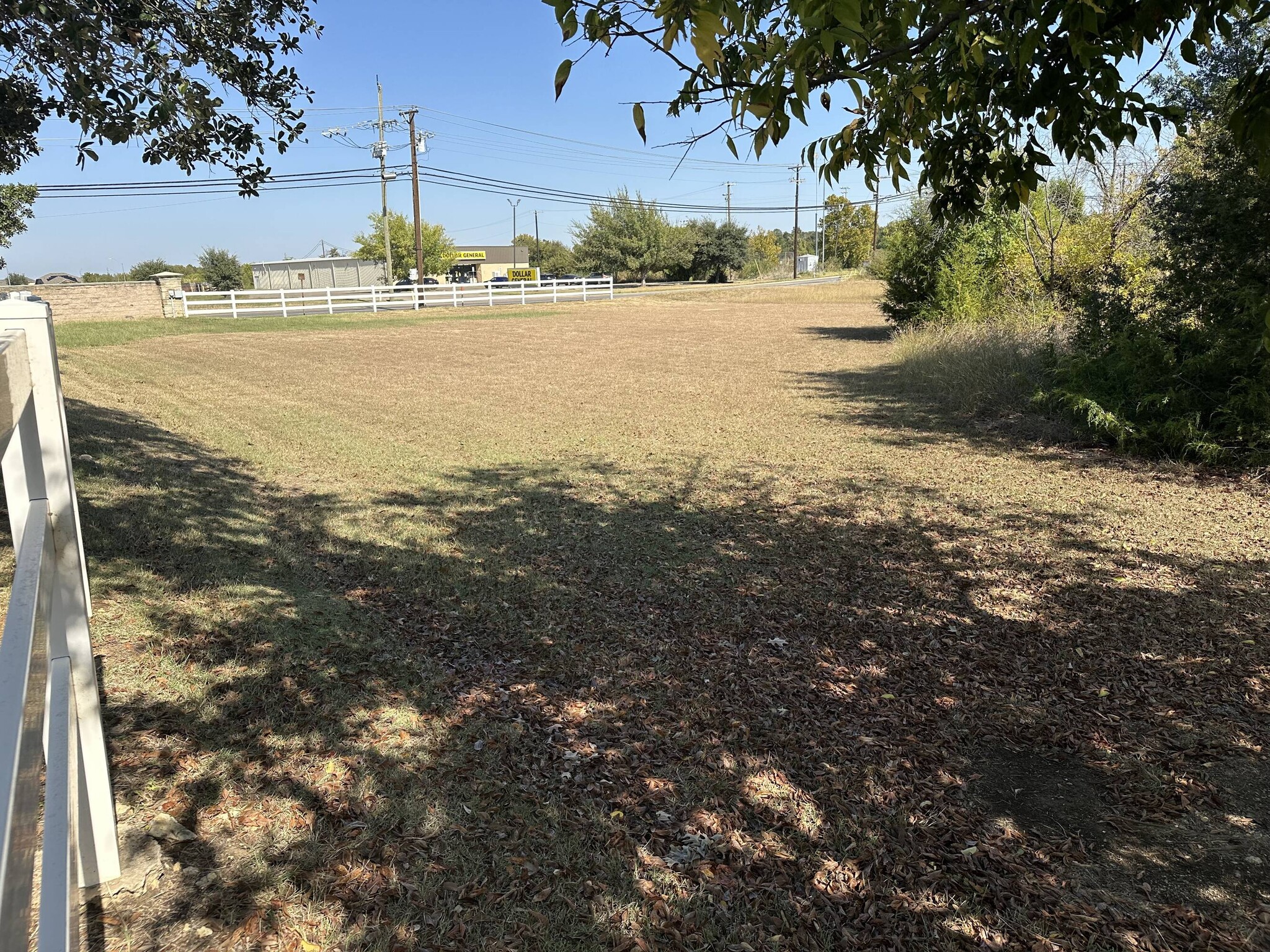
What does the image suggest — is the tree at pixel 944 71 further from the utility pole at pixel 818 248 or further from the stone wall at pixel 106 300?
the utility pole at pixel 818 248

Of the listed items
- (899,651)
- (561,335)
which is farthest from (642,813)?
(561,335)

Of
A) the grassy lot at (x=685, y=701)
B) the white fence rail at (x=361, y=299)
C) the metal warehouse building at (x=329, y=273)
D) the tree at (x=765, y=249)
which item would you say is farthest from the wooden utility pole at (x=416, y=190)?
the tree at (x=765, y=249)

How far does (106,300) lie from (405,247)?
41.8 m

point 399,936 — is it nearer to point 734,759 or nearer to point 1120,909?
point 734,759

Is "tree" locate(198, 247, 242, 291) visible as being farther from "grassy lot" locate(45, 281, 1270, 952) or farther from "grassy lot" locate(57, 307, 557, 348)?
"grassy lot" locate(45, 281, 1270, 952)

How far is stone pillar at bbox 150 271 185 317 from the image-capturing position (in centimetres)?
3134

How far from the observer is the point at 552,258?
10362 cm

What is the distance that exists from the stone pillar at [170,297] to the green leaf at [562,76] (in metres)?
33.4

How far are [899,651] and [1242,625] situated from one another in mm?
2002

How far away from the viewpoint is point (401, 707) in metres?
3.92

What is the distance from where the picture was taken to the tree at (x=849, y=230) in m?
81.7

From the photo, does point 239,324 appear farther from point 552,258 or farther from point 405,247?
point 552,258

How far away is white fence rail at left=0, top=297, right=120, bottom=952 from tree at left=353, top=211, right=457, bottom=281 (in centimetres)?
6721

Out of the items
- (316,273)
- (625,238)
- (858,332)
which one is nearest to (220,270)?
(316,273)
